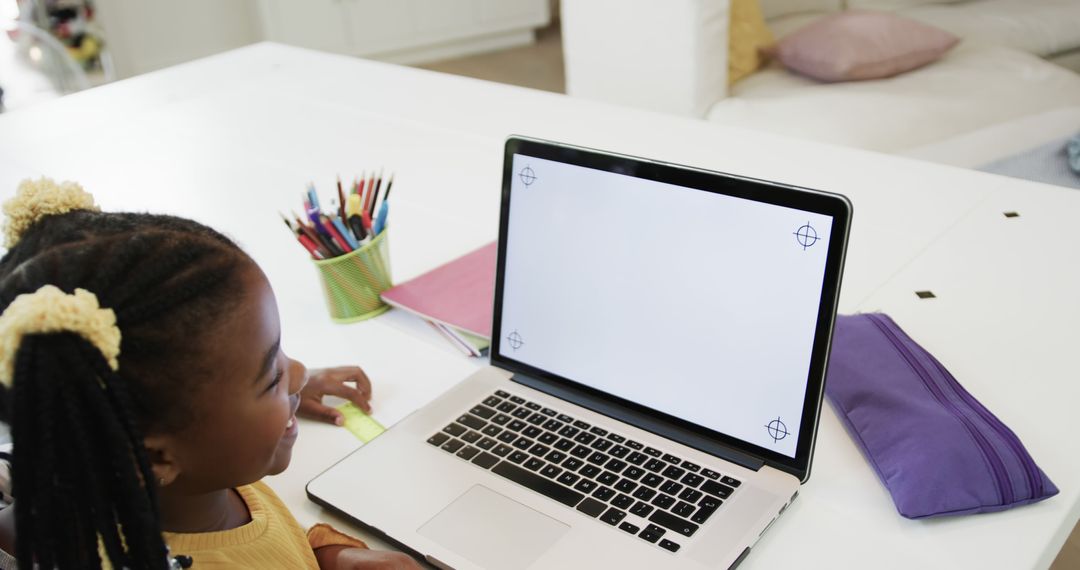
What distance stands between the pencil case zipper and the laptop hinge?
0.57 feet

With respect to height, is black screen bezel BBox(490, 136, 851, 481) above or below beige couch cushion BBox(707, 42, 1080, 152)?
above

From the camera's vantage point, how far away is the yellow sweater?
65 cm

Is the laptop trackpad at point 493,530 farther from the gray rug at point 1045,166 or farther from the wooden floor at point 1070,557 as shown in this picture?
the gray rug at point 1045,166

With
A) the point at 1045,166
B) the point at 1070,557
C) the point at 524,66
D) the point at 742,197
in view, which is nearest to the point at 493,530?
the point at 742,197

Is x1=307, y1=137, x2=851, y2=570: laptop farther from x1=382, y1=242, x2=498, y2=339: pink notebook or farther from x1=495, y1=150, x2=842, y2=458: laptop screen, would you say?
x1=382, y1=242, x2=498, y2=339: pink notebook

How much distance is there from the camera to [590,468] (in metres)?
0.76

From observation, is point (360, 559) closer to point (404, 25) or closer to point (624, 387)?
point (624, 387)

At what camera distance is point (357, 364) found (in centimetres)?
98

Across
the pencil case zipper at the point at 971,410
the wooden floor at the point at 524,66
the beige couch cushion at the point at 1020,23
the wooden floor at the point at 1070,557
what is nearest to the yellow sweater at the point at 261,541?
the pencil case zipper at the point at 971,410

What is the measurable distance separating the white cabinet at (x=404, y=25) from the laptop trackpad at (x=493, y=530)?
3.64 m

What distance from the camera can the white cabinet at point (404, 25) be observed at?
4016 mm

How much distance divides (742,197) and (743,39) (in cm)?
181

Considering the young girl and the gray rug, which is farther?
the gray rug

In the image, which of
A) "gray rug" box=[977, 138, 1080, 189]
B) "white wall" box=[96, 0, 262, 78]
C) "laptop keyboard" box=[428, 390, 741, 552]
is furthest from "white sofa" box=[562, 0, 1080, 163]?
"white wall" box=[96, 0, 262, 78]
